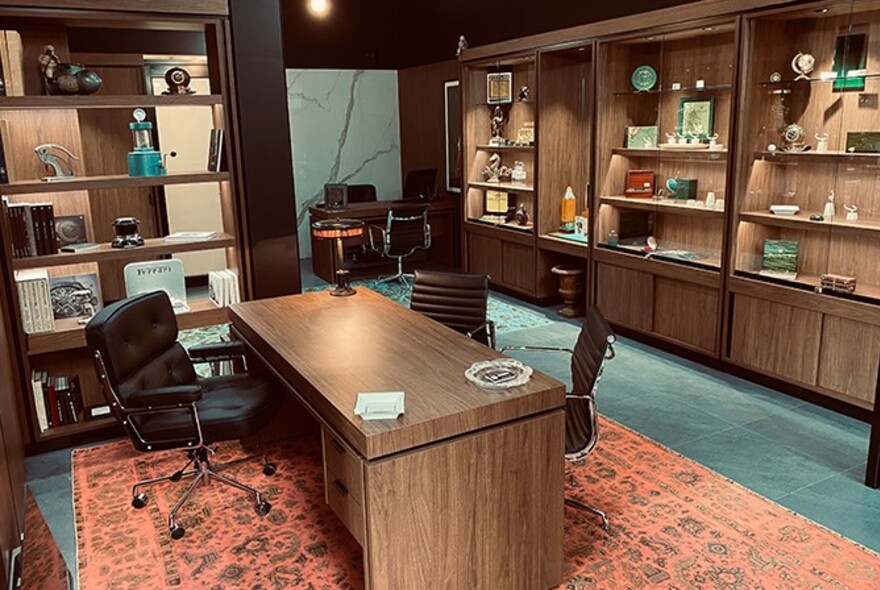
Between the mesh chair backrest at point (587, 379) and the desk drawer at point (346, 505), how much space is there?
37.8 inches

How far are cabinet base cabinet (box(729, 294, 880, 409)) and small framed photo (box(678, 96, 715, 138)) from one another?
52.1 inches

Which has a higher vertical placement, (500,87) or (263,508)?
(500,87)

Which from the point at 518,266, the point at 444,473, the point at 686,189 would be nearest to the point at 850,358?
the point at 686,189

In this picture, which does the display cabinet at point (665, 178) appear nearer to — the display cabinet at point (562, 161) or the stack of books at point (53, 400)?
the display cabinet at point (562, 161)

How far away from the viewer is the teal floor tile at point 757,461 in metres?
3.54

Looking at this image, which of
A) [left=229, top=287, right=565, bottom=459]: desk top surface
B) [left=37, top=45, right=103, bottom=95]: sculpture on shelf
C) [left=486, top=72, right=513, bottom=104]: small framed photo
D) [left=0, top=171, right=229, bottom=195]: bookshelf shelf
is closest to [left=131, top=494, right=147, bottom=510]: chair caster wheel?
[left=229, top=287, right=565, bottom=459]: desk top surface

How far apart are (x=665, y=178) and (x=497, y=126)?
2.29 meters

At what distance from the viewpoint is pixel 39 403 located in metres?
4.10

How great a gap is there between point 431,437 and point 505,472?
0.33 metres

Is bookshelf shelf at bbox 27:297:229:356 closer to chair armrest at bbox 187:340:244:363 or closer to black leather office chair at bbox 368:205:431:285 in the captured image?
chair armrest at bbox 187:340:244:363

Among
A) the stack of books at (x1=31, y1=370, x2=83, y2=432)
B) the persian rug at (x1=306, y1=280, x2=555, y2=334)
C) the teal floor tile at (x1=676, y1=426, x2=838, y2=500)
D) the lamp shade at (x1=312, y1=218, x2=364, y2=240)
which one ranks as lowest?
the teal floor tile at (x1=676, y1=426, x2=838, y2=500)

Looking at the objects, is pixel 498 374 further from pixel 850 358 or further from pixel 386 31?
pixel 386 31

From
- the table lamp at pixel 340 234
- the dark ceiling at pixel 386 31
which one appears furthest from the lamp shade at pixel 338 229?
the dark ceiling at pixel 386 31

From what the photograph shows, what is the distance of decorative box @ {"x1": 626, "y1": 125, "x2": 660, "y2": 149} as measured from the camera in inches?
224
